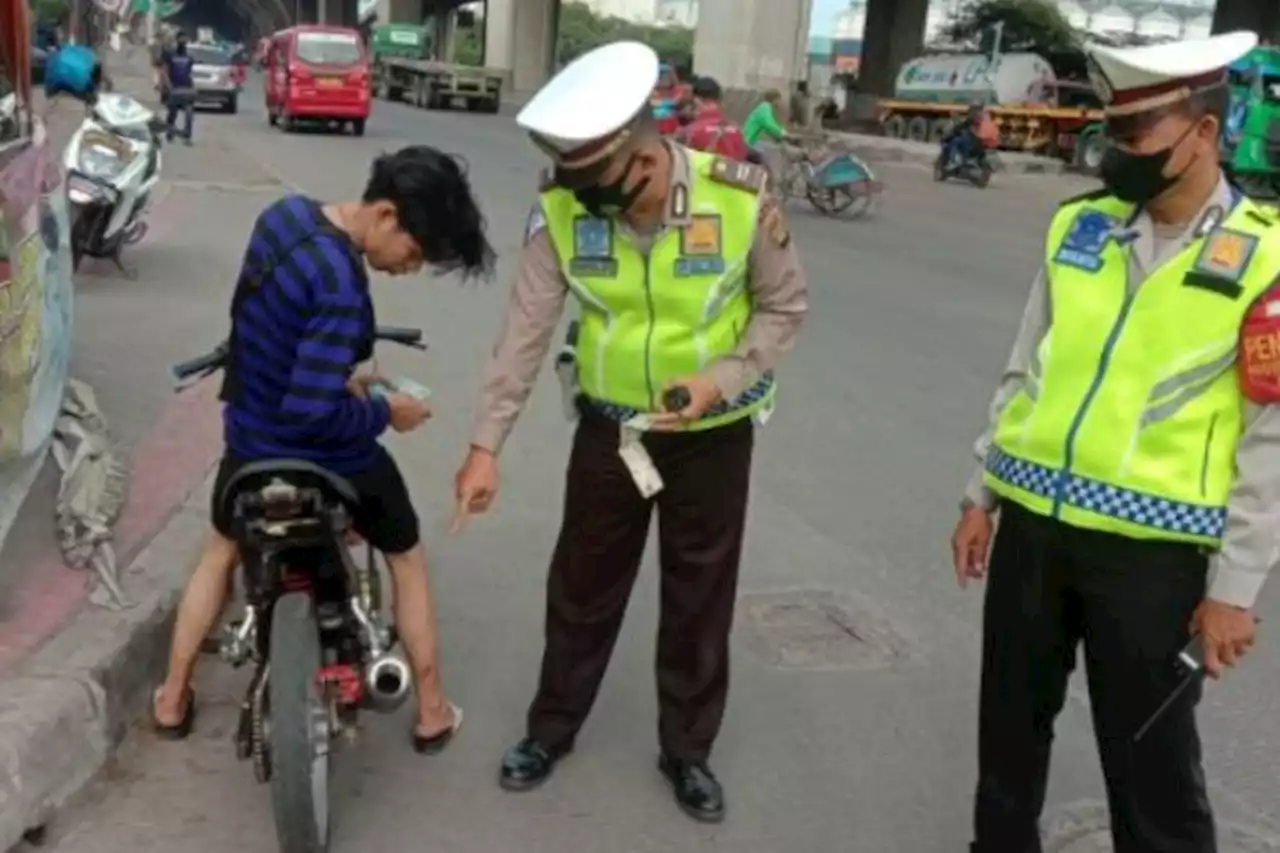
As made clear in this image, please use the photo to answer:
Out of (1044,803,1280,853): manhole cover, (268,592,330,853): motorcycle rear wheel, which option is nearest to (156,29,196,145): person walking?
(268,592,330,853): motorcycle rear wheel

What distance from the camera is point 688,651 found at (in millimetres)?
3646

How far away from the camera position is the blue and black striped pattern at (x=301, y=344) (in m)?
3.10

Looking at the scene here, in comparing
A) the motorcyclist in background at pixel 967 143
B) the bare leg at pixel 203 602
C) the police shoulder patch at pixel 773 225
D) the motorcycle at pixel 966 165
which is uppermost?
the police shoulder patch at pixel 773 225

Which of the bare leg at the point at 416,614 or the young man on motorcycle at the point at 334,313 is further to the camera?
the bare leg at the point at 416,614

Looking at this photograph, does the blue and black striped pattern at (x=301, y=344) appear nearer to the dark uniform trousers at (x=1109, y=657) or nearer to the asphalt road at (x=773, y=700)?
the asphalt road at (x=773, y=700)

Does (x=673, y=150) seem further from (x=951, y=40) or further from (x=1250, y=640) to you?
(x=951, y=40)

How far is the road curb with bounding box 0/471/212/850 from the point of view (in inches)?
134

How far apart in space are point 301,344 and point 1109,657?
1.74 meters

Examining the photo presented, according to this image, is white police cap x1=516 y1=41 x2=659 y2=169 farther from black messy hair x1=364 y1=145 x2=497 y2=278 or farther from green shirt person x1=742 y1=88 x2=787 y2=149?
green shirt person x1=742 y1=88 x2=787 y2=149

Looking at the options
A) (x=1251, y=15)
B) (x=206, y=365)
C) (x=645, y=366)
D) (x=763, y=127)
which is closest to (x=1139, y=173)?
(x=645, y=366)

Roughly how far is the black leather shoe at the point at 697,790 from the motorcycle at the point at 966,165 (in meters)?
22.6

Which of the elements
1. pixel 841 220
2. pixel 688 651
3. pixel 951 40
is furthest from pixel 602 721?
pixel 951 40

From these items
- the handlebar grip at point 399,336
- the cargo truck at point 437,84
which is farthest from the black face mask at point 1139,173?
the cargo truck at point 437,84

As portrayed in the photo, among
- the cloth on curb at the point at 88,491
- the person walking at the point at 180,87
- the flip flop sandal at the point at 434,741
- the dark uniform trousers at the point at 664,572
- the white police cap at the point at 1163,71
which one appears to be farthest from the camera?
the person walking at the point at 180,87
